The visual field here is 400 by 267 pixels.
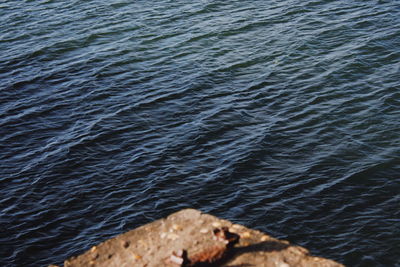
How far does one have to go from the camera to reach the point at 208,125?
20.3 meters

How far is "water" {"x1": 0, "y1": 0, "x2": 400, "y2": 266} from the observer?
15945mm

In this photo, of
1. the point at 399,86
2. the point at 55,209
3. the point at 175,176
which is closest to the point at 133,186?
the point at 175,176

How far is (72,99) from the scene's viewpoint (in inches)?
913

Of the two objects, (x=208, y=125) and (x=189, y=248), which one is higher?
(x=189, y=248)

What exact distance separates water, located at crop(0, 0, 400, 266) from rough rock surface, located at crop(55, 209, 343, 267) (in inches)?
115

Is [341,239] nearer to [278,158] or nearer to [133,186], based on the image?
[278,158]

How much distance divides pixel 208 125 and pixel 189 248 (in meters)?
8.83

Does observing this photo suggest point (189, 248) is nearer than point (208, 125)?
Yes

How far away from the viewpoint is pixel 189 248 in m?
11.9

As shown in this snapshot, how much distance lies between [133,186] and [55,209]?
2.40 m

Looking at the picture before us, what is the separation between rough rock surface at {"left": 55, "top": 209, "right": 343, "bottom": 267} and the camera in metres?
11.6

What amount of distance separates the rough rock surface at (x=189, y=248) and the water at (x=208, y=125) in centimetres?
292

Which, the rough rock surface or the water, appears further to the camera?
the water

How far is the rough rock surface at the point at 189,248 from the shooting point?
457 inches
